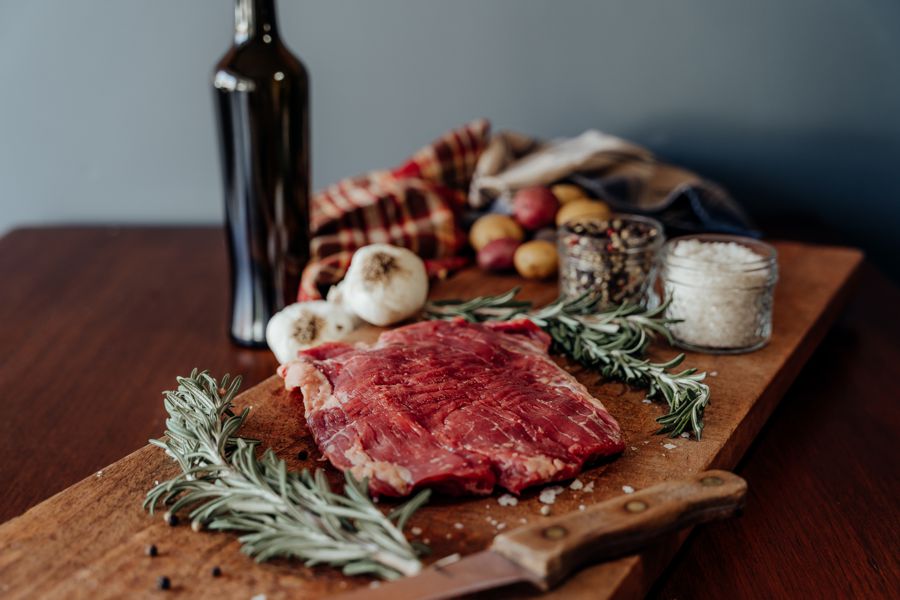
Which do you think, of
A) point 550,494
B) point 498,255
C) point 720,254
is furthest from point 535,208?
point 550,494

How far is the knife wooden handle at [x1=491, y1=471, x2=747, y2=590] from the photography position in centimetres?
84

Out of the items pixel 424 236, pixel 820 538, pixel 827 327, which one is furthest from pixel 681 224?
pixel 820 538

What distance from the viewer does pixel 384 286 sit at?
154 centimetres

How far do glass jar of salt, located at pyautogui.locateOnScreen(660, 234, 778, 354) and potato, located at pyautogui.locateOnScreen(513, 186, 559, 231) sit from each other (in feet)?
1.66

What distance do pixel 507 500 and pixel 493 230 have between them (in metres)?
1.00

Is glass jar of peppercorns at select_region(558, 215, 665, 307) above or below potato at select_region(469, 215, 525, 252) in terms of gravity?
above

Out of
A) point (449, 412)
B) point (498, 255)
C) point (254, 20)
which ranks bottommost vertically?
point (498, 255)

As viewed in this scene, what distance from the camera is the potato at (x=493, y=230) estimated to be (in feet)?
6.39

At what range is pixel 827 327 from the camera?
171cm

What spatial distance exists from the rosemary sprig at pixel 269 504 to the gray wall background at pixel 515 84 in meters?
1.50

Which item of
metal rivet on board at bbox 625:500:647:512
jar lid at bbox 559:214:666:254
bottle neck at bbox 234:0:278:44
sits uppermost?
bottle neck at bbox 234:0:278:44

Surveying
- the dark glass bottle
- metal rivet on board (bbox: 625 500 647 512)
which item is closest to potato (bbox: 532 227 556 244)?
the dark glass bottle

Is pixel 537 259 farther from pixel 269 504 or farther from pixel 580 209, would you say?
pixel 269 504

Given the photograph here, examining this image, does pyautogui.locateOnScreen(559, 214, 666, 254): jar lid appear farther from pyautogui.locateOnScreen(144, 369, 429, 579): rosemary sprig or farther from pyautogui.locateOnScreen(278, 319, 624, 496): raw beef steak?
pyautogui.locateOnScreen(144, 369, 429, 579): rosemary sprig
